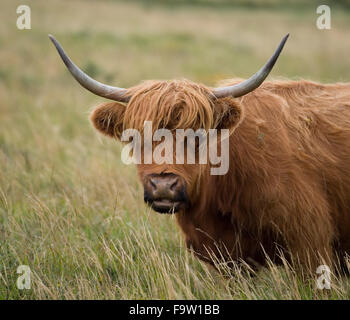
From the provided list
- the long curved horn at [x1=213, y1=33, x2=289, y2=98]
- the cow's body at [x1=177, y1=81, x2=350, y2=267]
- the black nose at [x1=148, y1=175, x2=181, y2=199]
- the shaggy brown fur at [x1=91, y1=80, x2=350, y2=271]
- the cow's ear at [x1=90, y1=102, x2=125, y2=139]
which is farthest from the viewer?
the cow's ear at [x1=90, y1=102, x2=125, y2=139]

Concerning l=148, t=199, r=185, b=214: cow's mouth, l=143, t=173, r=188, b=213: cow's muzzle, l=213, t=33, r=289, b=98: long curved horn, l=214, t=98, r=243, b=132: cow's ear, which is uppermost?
l=213, t=33, r=289, b=98: long curved horn

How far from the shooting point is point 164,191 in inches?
111

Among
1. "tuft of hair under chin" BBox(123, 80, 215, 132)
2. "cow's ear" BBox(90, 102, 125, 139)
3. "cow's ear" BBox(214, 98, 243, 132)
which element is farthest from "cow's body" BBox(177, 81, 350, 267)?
"cow's ear" BBox(90, 102, 125, 139)

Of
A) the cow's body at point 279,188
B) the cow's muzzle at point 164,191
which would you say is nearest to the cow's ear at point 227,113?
the cow's body at point 279,188

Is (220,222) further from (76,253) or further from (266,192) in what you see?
(76,253)

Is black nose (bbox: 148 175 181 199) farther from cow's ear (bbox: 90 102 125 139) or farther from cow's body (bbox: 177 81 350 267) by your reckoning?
cow's ear (bbox: 90 102 125 139)

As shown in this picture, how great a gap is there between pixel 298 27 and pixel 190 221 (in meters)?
26.4

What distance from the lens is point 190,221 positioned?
11.6 feet

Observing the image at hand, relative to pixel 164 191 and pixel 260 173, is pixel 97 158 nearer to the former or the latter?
pixel 260 173

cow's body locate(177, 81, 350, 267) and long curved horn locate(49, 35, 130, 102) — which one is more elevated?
long curved horn locate(49, 35, 130, 102)

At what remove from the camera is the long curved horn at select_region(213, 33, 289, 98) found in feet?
9.60

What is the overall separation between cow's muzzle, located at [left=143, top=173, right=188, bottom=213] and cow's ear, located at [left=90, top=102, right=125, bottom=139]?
2.27 ft

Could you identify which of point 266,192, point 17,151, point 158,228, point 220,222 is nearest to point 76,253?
point 158,228

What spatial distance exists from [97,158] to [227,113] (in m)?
3.71
